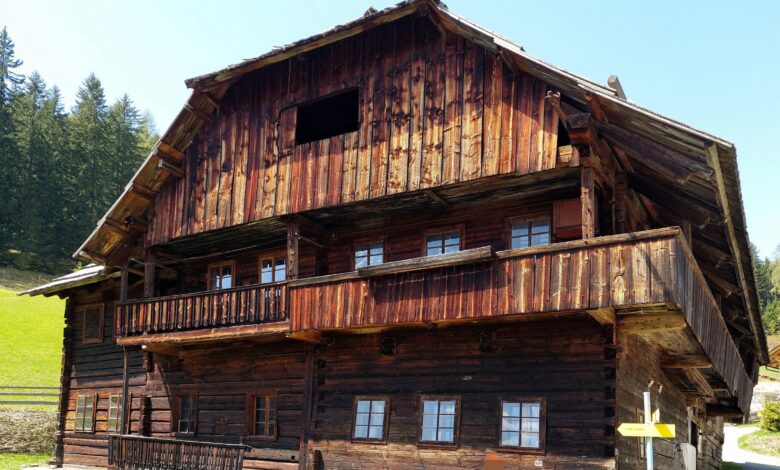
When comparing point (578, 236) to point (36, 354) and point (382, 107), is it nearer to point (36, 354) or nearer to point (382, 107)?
point (382, 107)

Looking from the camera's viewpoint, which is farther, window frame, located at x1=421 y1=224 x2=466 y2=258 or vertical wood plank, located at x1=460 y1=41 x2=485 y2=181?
window frame, located at x1=421 y1=224 x2=466 y2=258

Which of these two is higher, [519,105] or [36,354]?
[519,105]

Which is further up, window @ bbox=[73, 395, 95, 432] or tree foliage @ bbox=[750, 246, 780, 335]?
tree foliage @ bbox=[750, 246, 780, 335]

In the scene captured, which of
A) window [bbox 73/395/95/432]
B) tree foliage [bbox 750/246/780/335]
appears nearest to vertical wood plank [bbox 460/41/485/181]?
window [bbox 73/395/95/432]

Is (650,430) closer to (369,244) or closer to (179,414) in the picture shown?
(369,244)

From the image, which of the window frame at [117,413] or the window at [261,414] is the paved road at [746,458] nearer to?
the window at [261,414]

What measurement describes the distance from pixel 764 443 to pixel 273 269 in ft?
98.4

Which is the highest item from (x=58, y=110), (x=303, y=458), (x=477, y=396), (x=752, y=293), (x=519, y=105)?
(x=58, y=110)

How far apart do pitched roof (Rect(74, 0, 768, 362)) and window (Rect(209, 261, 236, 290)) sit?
8.10 ft

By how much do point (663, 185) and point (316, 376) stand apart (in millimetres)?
8601

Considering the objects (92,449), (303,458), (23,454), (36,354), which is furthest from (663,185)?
(36,354)

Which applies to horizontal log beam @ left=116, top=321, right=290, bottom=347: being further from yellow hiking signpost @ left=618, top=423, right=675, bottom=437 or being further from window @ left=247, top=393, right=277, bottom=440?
yellow hiking signpost @ left=618, top=423, right=675, bottom=437

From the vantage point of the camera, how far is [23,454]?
85.6 ft

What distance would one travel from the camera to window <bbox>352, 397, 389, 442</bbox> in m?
15.7
